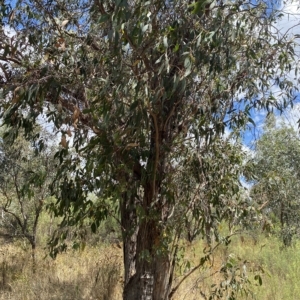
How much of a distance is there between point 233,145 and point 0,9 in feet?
8.92

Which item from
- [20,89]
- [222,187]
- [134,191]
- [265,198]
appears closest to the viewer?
[20,89]

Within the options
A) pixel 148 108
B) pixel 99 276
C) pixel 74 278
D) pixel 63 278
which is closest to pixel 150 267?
pixel 148 108

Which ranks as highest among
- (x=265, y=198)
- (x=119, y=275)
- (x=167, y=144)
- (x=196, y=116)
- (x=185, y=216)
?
(x=196, y=116)

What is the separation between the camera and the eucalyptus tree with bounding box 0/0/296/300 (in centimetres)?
331

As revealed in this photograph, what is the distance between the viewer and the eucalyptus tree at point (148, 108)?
10.9 ft

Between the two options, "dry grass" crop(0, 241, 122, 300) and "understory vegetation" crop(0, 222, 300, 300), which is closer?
"understory vegetation" crop(0, 222, 300, 300)

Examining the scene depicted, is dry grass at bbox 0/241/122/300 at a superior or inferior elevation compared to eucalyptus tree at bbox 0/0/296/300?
inferior

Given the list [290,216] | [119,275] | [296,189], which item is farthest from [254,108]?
[290,216]

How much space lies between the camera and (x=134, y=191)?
375 centimetres

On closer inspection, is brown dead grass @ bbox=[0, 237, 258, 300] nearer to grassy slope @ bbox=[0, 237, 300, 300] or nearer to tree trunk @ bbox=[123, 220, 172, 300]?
grassy slope @ bbox=[0, 237, 300, 300]

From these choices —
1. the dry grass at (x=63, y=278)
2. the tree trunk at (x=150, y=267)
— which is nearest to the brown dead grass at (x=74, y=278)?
the dry grass at (x=63, y=278)

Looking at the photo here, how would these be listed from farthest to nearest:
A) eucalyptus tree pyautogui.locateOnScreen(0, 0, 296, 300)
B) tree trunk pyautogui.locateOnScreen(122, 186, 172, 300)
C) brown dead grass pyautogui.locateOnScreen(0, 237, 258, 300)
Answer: brown dead grass pyautogui.locateOnScreen(0, 237, 258, 300)
tree trunk pyautogui.locateOnScreen(122, 186, 172, 300)
eucalyptus tree pyautogui.locateOnScreen(0, 0, 296, 300)

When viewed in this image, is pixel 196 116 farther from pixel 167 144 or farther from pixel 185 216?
pixel 185 216

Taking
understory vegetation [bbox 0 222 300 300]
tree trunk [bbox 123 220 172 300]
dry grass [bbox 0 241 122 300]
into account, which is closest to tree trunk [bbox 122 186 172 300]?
tree trunk [bbox 123 220 172 300]
